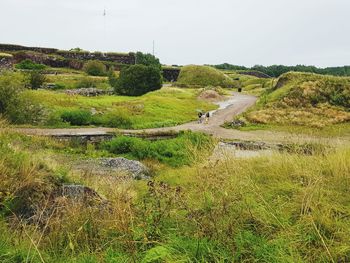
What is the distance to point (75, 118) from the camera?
2561 centimetres

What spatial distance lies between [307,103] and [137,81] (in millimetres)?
17891

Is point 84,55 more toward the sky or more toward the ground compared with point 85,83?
more toward the sky

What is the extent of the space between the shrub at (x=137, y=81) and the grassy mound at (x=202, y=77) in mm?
22303

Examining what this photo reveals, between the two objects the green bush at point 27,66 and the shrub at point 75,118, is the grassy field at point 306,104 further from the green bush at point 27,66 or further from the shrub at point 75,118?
the green bush at point 27,66

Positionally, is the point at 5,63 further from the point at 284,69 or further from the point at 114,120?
the point at 284,69

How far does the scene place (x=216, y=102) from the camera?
148ft

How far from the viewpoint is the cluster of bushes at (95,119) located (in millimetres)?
25609

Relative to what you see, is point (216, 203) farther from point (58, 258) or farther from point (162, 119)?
point (162, 119)

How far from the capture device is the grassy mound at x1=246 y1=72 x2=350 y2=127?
29797 millimetres

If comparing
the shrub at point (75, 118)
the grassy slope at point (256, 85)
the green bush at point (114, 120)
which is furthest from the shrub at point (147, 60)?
the shrub at point (75, 118)

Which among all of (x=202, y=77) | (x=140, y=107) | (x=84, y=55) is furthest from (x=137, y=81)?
(x=84, y=55)

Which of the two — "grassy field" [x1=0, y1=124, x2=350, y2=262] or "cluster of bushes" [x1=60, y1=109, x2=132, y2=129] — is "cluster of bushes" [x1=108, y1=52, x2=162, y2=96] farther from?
"grassy field" [x1=0, y1=124, x2=350, y2=262]

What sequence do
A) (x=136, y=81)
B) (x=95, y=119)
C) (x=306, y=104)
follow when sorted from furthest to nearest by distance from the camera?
(x=136, y=81), (x=306, y=104), (x=95, y=119)

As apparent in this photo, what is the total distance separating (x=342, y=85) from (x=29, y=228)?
112 feet
